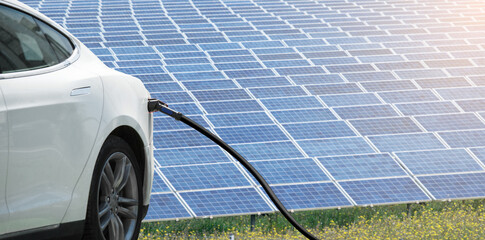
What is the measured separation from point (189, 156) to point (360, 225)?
242 centimetres

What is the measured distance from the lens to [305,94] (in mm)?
15867

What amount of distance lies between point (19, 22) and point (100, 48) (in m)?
12.3

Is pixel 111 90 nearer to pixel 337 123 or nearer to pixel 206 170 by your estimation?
pixel 206 170

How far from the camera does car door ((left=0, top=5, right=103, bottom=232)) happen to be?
5949 millimetres

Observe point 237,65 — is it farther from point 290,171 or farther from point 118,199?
point 118,199

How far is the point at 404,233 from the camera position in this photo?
11219mm

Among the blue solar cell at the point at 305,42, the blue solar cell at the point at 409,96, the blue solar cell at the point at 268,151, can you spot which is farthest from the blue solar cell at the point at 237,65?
the blue solar cell at the point at 268,151

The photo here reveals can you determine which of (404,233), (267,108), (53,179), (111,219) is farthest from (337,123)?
(53,179)

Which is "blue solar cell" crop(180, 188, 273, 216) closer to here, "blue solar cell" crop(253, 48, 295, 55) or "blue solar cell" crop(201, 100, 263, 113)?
"blue solar cell" crop(201, 100, 263, 113)

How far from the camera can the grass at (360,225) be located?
11.2 m

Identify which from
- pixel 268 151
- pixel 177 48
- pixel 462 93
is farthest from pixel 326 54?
pixel 268 151

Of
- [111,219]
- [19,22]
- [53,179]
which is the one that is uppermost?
[19,22]

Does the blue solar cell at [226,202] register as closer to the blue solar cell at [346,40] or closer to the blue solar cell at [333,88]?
the blue solar cell at [333,88]

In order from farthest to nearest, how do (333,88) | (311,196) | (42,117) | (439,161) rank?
(333,88)
(439,161)
(311,196)
(42,117)
